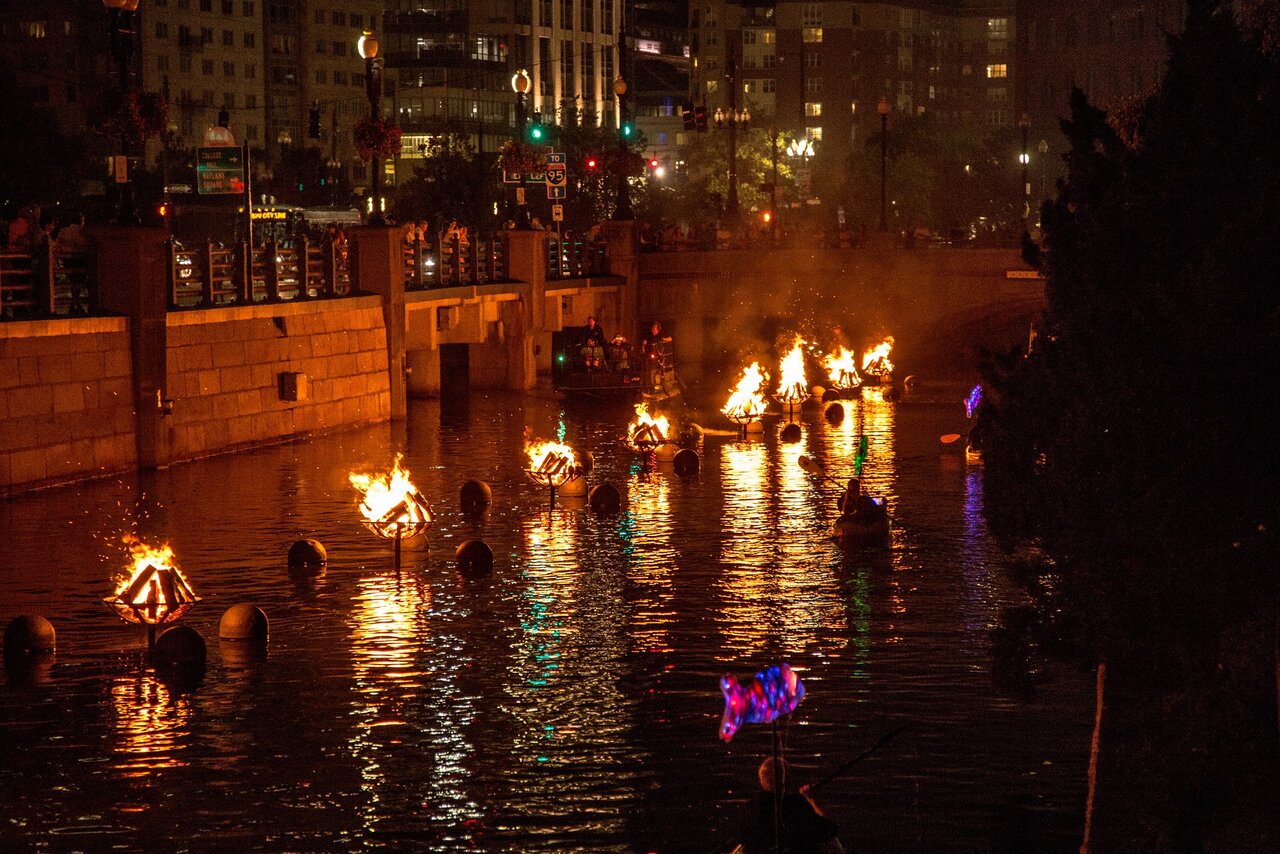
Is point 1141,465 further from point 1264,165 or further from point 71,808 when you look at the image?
point 71,808

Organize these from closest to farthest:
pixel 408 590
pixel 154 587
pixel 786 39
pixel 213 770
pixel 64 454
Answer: pixel 213 770 → pixel 154 587 → pixel 408 590 → pixel 64 454 → pixel 786 39

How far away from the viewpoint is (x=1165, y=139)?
12.4m

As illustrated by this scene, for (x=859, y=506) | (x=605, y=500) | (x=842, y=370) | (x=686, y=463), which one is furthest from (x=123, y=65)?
(x=842, y=370)

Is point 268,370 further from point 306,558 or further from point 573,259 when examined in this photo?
point 573,259

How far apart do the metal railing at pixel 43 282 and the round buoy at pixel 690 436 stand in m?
12.8

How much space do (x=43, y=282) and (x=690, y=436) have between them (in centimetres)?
1464

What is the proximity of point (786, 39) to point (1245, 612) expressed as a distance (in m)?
165

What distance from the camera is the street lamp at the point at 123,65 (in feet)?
98.6

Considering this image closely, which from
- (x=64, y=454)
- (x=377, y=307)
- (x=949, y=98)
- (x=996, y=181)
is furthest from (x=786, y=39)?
(x=64, y=454)

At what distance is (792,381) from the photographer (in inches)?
1902

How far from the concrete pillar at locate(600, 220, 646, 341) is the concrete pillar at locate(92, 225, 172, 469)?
28500mm

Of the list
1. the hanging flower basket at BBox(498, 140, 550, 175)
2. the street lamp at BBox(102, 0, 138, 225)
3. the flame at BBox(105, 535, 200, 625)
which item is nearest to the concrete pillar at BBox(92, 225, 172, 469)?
the street lamp at BBox(102, 0, 138, 225)

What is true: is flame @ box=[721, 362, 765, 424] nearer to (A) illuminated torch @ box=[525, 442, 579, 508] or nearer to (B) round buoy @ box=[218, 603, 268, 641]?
(A) illuminated torch @ box=[525, 442, 579, 508]

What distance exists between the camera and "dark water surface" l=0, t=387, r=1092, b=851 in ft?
47.1
